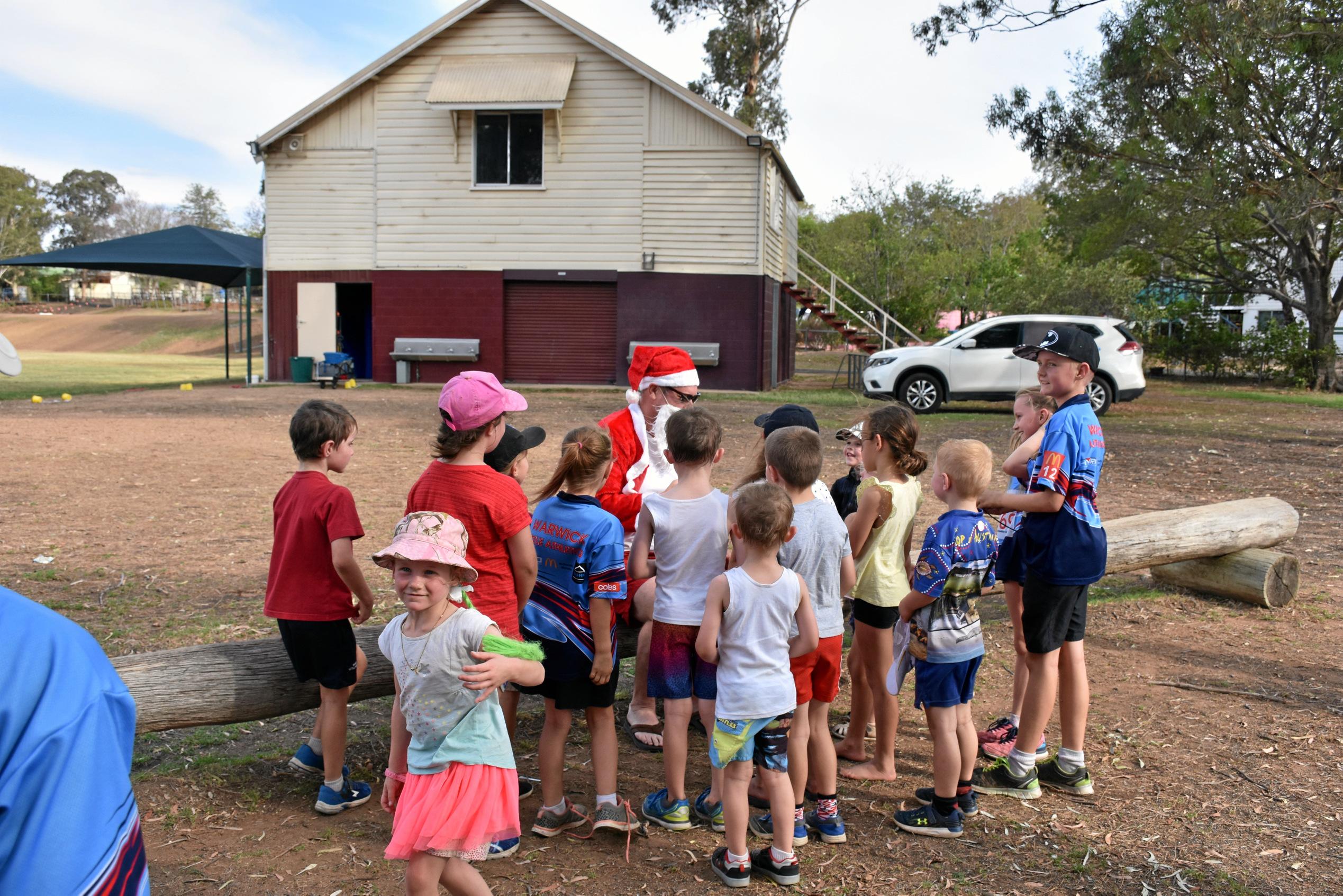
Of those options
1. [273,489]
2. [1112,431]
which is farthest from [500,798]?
[1112,431]

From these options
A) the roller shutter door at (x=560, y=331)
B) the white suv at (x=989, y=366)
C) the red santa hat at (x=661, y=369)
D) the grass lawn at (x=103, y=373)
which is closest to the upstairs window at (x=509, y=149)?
the roller shutter door at (x=560, y=331)

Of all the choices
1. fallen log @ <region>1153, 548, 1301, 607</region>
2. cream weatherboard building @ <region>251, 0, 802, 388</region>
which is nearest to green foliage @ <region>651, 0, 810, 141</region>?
cream weatherboard building @ <region>251, 0, 802, 388</region>

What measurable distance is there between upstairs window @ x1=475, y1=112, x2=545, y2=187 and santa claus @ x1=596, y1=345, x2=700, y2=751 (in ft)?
59.1

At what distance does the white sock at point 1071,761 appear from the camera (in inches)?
150

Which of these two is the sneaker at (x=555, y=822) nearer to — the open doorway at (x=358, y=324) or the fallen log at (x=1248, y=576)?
the fallen log at (x=1248, y=576)

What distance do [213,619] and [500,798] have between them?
3.47m

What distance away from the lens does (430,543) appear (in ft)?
8.56

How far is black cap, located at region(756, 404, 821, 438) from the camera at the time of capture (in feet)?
13.1

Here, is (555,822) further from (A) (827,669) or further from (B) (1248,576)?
(B) (1248,576)

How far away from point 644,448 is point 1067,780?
7.16 feet

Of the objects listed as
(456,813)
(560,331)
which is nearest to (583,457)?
(456,813)

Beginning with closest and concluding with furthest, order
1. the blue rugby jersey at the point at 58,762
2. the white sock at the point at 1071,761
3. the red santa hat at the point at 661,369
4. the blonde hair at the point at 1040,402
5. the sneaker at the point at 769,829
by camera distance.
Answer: the blue rugby jersey at the point at 58,762
the sneaker at the point at 769,829
the white sock at the point at 1071,761
the blonde hair at the point at 1040,402
the red santa hat at the point at 661,369

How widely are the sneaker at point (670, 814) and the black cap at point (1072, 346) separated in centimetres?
219

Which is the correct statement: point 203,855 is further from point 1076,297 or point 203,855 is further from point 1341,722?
point 1076,297
